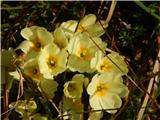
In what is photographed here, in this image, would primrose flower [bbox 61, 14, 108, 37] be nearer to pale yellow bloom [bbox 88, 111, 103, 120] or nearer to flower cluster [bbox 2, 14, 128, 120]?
flower cluster [bbox 2, 14, 128, 120]

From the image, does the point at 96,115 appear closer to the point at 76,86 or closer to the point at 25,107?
the point at 76,86

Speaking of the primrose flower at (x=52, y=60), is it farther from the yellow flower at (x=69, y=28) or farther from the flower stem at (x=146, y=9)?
the flower stem at (x=146, y=9)

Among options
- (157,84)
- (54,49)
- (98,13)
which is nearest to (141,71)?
(157,84)

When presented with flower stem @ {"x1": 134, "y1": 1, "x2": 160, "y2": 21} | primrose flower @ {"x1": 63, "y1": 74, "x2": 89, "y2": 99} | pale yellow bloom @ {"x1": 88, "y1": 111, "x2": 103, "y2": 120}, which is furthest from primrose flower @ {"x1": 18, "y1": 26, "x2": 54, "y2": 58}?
flower stem @ {"x1": 134, "y1": 1, "x2": 160, "y2": 21}

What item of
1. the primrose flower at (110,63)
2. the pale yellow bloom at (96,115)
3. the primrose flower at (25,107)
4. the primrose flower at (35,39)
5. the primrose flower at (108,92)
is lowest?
the pale yellow bloom at (96,115)

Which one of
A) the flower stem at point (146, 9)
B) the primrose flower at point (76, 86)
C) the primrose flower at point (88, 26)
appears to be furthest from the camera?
the flower stem at point (146, 9)

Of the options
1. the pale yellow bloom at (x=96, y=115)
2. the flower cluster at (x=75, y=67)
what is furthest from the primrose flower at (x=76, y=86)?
the pale yellow bloom at (x=96, y=115)

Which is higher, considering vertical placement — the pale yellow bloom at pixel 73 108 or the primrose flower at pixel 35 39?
the primrose flower at pixel 35 39
